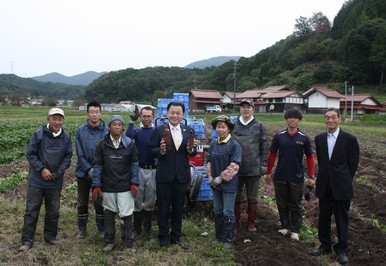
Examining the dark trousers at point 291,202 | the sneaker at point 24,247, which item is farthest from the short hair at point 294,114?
the sneaker at point 24,247

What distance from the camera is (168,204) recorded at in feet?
16.3

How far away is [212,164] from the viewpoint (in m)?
5.13

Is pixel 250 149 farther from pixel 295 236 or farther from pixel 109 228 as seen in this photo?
pixel 109 228

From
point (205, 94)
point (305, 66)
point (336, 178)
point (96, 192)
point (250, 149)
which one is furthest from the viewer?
point (305, 66)

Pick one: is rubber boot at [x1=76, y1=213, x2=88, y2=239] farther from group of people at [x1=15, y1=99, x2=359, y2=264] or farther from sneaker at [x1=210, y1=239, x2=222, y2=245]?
sneaker at [x1=210, y1=239, x2=222, y2=245]

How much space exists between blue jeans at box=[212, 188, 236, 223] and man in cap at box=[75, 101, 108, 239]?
168 centimetres

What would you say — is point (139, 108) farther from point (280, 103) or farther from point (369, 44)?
point (369, 44)

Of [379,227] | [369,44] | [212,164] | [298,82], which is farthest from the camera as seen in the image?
[298,82]

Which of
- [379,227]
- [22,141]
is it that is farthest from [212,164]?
[22,141]

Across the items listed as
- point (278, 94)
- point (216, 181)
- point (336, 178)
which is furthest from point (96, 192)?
point (278, 94)

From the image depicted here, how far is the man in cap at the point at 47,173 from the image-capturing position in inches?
190

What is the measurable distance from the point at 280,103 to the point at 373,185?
52.1 m

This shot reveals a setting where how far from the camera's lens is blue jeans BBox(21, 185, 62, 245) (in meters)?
4.82

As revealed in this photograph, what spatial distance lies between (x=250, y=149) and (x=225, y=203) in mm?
932
